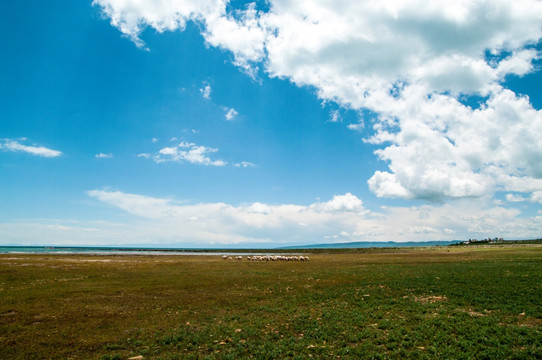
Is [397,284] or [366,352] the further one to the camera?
[397,284]

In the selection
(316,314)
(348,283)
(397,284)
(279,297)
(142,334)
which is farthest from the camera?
(348,283)

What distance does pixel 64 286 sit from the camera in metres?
Result: 30.5

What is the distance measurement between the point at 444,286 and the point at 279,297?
15.1 meters

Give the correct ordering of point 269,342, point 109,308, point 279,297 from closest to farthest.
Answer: point 269,342, point 109,308, point 279,297

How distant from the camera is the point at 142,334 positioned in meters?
15.8

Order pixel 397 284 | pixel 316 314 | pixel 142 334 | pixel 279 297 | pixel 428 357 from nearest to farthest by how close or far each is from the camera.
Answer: pixel 428 357, pixel 142 334, pixel 316 314, pixel 279 297, pixel 397 284

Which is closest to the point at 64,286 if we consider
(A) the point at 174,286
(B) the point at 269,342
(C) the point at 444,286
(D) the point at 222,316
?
(A) the point at 174,286

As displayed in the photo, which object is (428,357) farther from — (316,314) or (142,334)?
(142,334)

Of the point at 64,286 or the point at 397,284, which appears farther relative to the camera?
the point at 64,286

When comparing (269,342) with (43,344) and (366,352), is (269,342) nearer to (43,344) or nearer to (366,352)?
(366,352)

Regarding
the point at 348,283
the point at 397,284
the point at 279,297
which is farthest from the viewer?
the point at 348,283

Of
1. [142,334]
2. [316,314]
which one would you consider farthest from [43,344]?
[316,314]

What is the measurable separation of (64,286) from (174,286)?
38.7 feet

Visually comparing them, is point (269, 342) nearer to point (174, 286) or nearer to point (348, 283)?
point (348, 283)
